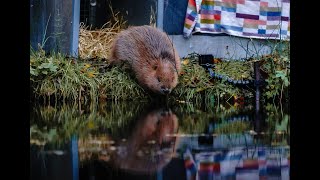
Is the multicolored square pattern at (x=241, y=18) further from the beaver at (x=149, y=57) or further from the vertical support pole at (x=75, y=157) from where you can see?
the vertical support pole at (x=75, y=157)

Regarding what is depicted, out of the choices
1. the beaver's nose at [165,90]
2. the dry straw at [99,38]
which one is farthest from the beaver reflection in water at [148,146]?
the dry straw at [99,38]

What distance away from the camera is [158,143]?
4.38m

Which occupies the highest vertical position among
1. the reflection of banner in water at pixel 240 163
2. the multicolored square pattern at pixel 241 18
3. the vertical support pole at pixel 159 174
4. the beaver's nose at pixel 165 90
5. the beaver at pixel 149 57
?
the multicolored square pattern at pixel 241 18

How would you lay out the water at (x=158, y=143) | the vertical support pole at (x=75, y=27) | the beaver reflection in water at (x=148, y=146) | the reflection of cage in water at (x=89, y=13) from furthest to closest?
1. the reflection of cage in water at (x=89, y=13)
2. the vertical support pole at (x=75, y=27)
3. the beaver reflection in water at (x=148, y=146)
4. the water at (x=158, y=143)

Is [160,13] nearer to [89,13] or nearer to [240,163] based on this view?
[89,13]

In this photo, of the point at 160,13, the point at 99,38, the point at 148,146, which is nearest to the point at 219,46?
the point at 160,13

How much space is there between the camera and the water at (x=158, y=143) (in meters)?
3.56

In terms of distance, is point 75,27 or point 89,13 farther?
point 89,13

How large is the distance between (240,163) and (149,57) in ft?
11.9

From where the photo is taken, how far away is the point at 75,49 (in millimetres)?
7945

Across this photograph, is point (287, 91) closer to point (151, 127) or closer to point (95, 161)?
point (151, 127)

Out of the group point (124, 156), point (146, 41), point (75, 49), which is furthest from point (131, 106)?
point (124, 156)

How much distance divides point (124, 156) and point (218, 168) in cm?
61

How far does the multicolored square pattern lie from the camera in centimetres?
837
